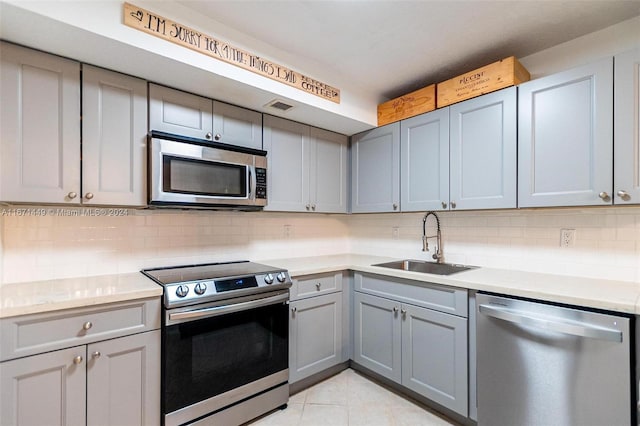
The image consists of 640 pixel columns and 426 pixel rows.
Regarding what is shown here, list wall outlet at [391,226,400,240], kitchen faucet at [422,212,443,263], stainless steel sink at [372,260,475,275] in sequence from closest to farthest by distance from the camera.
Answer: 1. stainless steel sink at [372,260,475,275]
2. kitchen faucet at [422,212,443,263]
3. wall outlet at [391,226,400,240]

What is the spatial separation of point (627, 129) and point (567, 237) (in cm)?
72

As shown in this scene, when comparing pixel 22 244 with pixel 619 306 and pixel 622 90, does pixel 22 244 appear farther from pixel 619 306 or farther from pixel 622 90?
pixel 622 90

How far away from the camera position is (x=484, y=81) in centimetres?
200

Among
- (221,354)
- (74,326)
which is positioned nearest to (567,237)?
(221,354)

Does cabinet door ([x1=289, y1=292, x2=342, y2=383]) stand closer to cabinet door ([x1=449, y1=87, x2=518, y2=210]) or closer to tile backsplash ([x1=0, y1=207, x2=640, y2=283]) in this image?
tile backsplash ([x1=0, y1=207, x2=640, y2=283])

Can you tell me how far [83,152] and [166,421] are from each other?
1488 millimetres

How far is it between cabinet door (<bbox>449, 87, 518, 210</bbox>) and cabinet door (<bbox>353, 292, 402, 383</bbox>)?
3.05ft

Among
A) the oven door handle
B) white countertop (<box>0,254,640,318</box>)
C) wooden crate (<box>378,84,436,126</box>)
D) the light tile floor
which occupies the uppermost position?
wooden crate (<box>378,84,436,126</box>)

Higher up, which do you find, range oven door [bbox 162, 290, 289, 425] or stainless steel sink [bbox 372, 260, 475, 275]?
stainless steel sink [bbox 372, 260, 475, 275]

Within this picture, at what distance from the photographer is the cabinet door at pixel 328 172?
2.70 metres

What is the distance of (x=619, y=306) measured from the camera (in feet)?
4.32

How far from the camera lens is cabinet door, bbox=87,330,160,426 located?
142 cm

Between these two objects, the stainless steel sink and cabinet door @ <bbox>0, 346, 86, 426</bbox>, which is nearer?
cabinet door @ <bbox>0, 346, 86, 426</bbox>

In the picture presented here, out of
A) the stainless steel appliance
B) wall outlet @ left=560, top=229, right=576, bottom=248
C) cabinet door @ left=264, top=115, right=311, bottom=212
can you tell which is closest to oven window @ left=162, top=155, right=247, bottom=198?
cabinet door @ left=264, top=115, right=311, bottom=212
